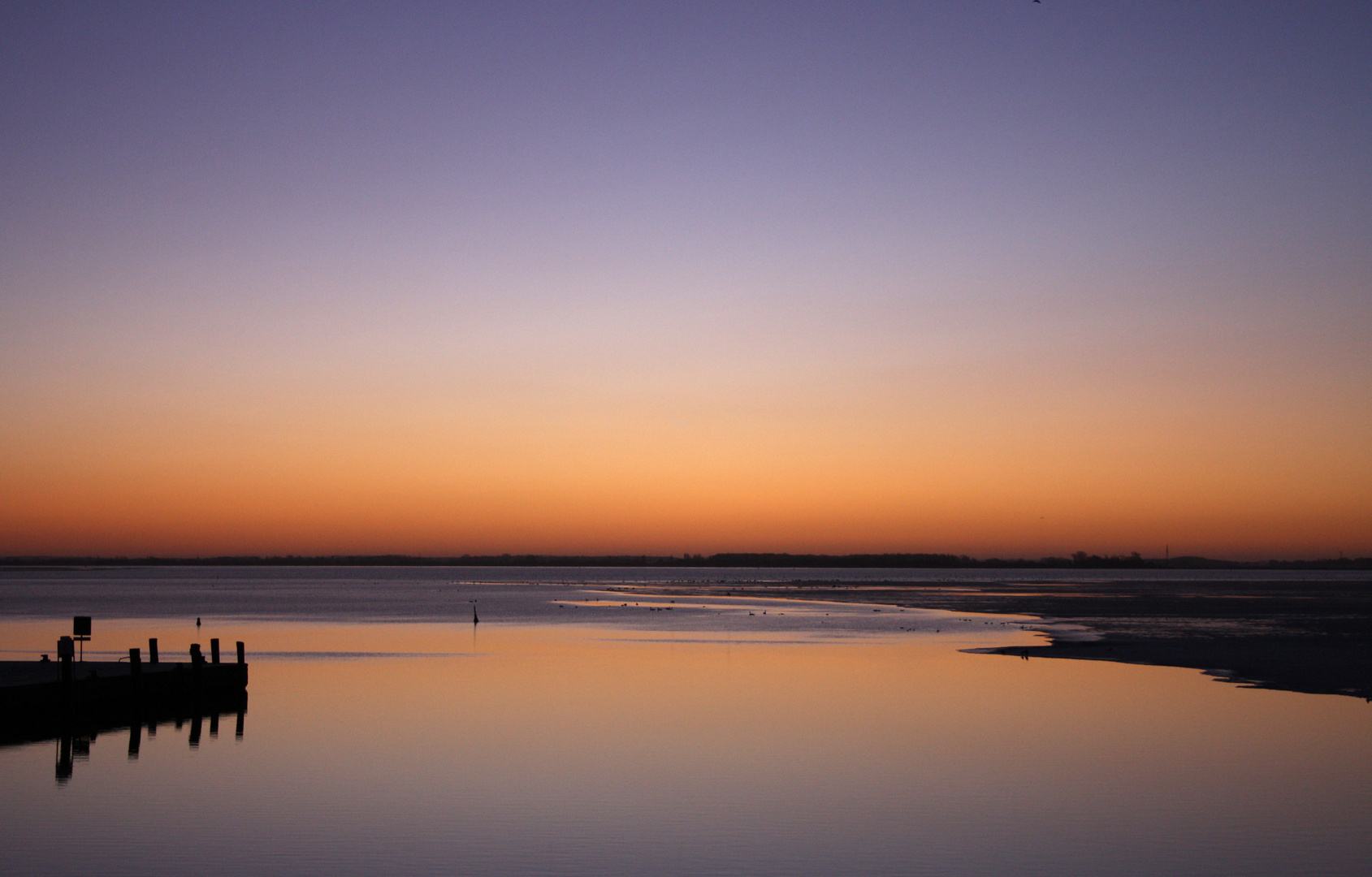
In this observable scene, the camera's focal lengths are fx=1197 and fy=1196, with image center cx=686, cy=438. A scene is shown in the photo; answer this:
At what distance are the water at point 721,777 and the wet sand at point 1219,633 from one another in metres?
2.51

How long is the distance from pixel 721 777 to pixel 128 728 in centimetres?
1379

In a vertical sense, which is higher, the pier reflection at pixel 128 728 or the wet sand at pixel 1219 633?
the wet sand at pixel 1219 633

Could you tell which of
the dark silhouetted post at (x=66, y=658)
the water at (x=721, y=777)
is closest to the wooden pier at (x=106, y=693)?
the dark silhouetted post at (x=66, y=658)

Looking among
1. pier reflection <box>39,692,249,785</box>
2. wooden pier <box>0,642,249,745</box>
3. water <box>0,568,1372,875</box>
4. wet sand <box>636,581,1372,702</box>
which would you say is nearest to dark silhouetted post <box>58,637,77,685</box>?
wooden pier <box>0,642,249,745</box>

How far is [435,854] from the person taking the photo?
14.3 metres

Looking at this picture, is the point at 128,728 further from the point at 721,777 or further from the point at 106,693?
the point at 721,777

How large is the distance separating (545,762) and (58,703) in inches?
439

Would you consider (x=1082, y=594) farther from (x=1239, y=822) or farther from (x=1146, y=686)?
(x=1239, y=822)

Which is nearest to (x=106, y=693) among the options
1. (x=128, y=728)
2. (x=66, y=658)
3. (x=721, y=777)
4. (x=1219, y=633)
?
(x=128, y=728)

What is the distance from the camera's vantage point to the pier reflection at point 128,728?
2195cm

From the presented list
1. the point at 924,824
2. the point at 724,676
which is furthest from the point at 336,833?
the point at 724,676

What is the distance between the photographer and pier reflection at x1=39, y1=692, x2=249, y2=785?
72.0 ft

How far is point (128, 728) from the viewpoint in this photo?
25125mm

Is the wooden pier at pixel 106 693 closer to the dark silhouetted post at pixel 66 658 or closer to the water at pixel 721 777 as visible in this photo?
the dark silhouetted post at pixel 66 658
